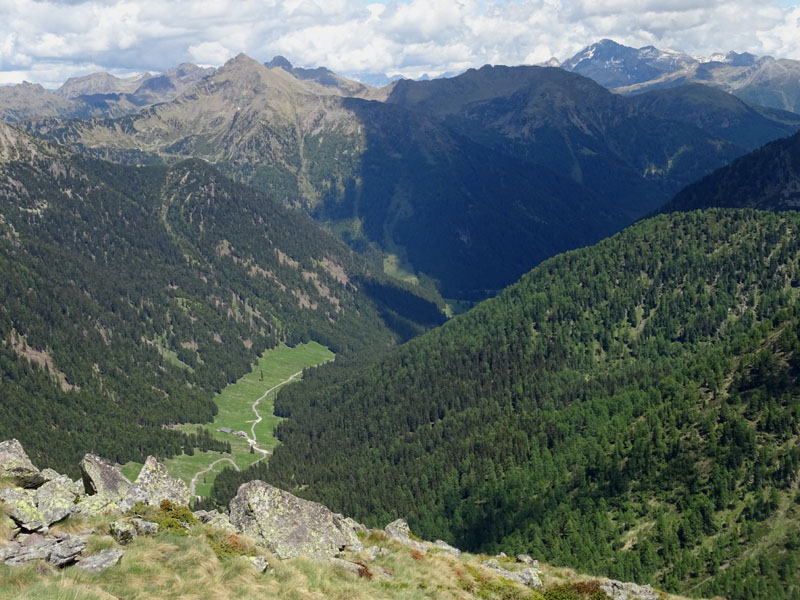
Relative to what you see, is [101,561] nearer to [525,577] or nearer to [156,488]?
[156,488]

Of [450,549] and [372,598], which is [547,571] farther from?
[372,598]

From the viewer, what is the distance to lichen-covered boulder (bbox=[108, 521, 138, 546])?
165 feet

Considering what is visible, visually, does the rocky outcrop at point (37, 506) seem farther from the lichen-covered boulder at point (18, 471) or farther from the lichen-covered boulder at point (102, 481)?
the lichen-covered boulder at point (102, 481)

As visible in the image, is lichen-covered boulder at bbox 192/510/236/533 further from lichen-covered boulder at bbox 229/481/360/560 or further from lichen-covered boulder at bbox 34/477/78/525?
lichen-covered boulder at bbox 34/477/78/525

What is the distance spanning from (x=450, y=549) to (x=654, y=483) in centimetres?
11909

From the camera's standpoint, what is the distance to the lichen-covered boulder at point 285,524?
205ft

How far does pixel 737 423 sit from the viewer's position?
182 m

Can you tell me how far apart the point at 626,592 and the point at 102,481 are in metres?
55.7

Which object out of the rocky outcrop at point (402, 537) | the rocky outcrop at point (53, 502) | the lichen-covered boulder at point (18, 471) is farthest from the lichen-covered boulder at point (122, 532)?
the rocky outcrop at point (402, 537)

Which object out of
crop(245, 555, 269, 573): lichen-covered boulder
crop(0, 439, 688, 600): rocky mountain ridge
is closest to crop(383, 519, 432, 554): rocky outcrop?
crop(0, 439, 688, 600): rocky mountain ridge

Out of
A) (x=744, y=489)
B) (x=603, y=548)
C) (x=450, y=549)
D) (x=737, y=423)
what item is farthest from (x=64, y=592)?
(x=737, y=423)

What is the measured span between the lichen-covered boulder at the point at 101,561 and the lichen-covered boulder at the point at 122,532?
428cm

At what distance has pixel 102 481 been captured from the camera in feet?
210

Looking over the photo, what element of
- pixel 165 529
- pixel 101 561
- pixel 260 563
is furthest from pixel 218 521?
pixel 101 561
